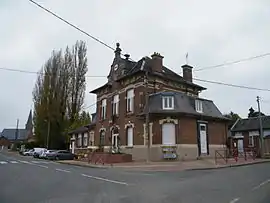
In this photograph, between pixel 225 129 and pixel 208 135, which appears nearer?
pixel 208 135

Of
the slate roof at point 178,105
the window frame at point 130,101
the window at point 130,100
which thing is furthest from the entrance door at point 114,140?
the slate roof at point 178,105

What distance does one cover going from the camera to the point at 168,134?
27.2 m

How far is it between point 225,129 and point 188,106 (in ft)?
20.0

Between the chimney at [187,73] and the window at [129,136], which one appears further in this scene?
the chimney at [187,73]

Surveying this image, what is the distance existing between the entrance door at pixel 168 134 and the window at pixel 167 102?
5.31 ft

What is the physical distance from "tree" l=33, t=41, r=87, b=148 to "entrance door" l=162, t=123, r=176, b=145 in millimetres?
23471

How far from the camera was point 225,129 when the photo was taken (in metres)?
31.9

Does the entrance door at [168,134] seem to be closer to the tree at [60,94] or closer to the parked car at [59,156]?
the parked car at [59,156]

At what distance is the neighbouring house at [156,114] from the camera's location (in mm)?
27203

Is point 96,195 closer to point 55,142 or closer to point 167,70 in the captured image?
point 167,70

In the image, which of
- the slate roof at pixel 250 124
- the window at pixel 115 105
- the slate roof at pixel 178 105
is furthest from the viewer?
the slate roof at pixel 250 124

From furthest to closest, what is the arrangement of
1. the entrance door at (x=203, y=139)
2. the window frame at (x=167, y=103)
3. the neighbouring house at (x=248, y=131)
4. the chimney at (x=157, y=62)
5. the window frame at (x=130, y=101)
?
the neighbouring house at (x=248, y=131)
the chimney at (x=157, y=62)
the window frame at (x=130, y=101)
the entrance door at (x=203, y=139)
the window frame at (x=167, y=103)

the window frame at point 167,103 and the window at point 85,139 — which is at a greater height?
the window frame at point 167,103

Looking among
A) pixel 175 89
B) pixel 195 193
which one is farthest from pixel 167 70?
pixel 195 193
